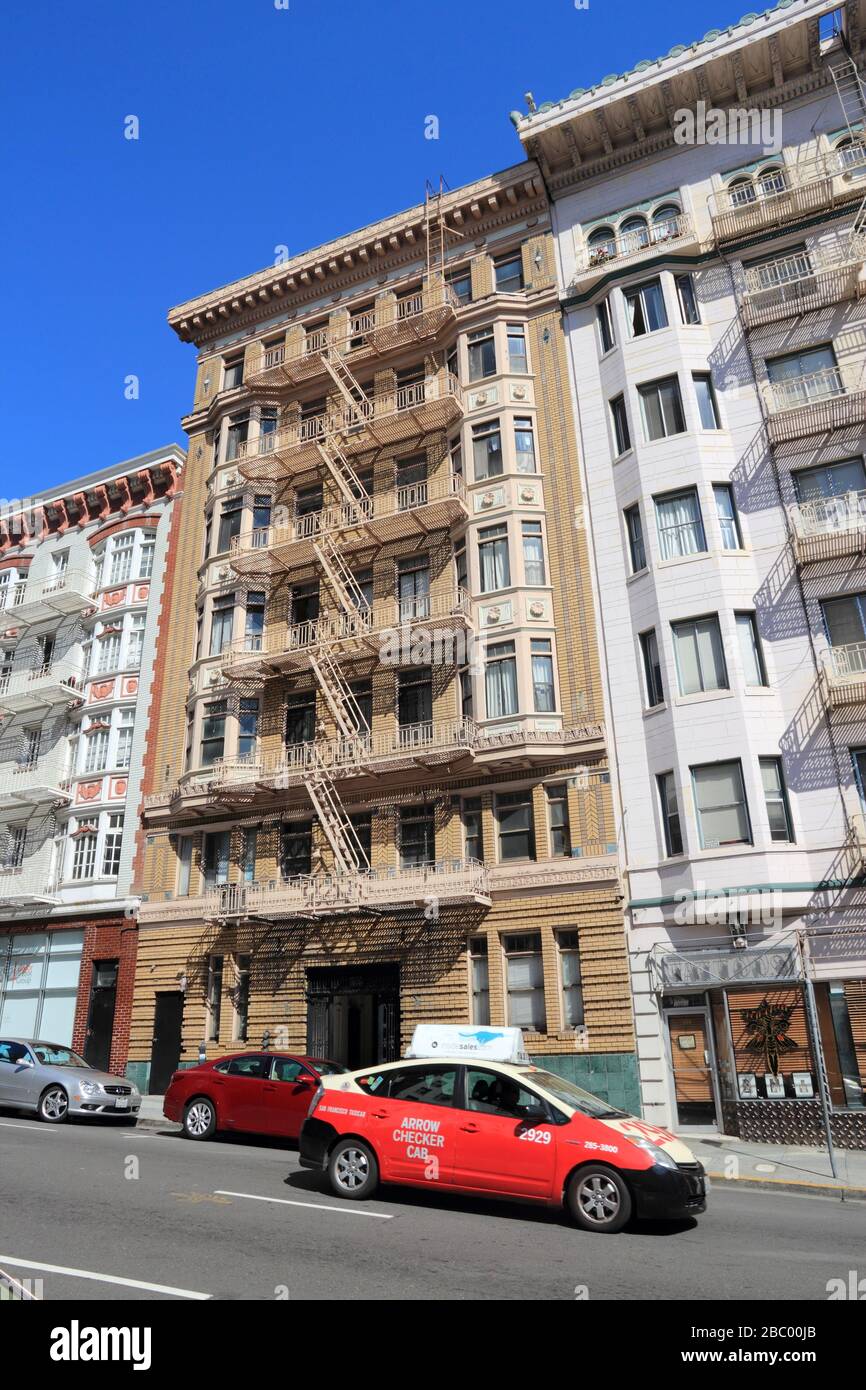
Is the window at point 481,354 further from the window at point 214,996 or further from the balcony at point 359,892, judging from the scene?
the window at point 214,996

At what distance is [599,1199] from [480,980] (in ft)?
44.5

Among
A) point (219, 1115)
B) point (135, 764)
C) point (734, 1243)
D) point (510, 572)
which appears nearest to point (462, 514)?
point (510, 572)

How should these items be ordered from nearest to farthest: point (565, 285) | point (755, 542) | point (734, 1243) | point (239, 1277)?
point (239, 1277) < point (734, 1243) < point (755, 542) < point (565, 285)

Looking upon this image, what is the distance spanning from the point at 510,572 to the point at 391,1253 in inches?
748

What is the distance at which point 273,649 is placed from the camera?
2822cm

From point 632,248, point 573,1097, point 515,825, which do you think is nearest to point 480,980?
point 515,825

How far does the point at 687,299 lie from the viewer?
2509 cm

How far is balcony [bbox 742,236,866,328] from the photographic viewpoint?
2252cm

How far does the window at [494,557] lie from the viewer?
25.2 m

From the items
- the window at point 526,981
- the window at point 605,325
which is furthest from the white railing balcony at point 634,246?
the window at point 526,981

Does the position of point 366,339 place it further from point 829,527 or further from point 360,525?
point 829,527
